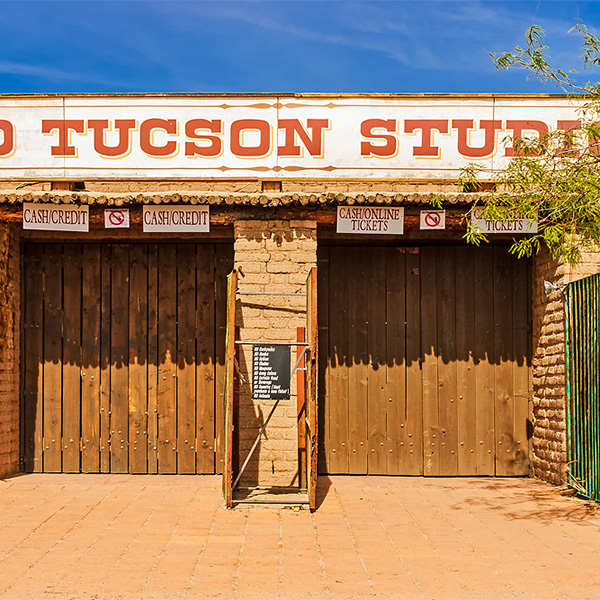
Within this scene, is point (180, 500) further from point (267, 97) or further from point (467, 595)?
point (267, 97)

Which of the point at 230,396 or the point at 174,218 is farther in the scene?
the point at 174,218

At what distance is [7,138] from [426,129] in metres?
5.09

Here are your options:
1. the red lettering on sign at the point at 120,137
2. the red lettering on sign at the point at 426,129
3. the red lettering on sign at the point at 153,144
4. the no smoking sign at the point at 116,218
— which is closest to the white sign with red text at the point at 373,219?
the red lettering on sign at the point at 426,129

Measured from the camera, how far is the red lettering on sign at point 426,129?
915 cm

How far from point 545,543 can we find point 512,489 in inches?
95.3

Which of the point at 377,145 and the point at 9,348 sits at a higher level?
the point at 377,145

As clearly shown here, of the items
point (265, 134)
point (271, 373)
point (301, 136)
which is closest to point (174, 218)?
point (265, 134)

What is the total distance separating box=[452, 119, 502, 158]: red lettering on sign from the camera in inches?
361

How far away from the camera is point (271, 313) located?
869 centimetres

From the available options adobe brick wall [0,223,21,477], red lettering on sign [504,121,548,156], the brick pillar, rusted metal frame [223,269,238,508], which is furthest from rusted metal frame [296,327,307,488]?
adobe brick wall [0,223,21,477]

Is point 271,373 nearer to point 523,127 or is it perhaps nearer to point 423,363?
point 423,363

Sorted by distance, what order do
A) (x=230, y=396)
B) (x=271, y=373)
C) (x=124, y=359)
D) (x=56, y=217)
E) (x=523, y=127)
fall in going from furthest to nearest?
(x=124, y=359) → (x=523, y=127) → (x=56, y=217) → (x=271, y=373) → (x=230, y=396)

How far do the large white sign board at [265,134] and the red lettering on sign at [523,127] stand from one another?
Result: 0.04 ft

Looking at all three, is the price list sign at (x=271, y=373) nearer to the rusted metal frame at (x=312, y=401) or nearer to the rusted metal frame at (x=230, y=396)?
the rusted metal frame at (x=230, y=396)
